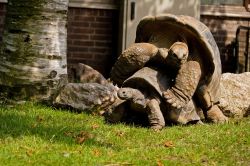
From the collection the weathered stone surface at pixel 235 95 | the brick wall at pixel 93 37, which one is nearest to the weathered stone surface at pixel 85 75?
the brick wall at pixel 93 37

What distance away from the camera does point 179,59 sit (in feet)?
24.3

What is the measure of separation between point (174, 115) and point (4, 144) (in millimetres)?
2142

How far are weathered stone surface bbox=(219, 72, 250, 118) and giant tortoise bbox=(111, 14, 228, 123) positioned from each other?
2.45 feet

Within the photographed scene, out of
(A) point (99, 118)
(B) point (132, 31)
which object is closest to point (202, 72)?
(A) point (99, 118)

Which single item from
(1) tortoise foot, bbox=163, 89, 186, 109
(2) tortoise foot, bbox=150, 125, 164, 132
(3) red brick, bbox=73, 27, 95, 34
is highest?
(3) red brick, bbox=73, 27, 95, 34

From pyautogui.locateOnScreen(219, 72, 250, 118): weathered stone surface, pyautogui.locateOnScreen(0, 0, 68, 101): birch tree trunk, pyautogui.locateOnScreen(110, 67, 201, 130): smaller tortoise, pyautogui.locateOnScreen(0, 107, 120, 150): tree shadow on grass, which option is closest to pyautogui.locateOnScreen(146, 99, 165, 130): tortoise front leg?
pyautogui.locateOnScreen(110, 67, 201, 130): smaller tortoise

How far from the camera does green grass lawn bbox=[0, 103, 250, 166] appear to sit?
596cm

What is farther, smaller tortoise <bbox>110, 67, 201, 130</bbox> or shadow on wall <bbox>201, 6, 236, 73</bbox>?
shadow on wall <bbox>201, 6, 236, 73</bbox>

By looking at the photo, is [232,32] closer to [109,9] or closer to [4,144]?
[109,9]

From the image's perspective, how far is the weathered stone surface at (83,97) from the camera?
8602 mm

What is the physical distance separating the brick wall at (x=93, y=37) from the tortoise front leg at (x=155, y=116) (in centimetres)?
475

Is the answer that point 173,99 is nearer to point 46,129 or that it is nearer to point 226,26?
point 46,129

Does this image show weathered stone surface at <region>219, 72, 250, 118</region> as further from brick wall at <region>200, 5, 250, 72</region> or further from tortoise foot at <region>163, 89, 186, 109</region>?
brick wall at <region>200, 5, 250, 72</region>

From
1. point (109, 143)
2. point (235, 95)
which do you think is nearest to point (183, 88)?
point (109, 143)
